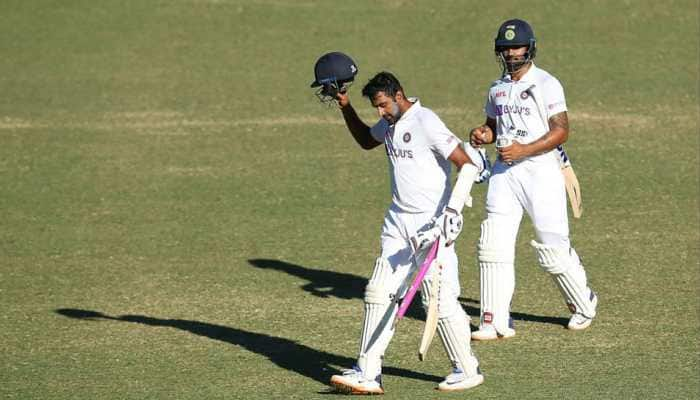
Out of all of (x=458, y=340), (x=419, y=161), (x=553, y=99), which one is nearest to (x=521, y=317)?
(x=553, y=99)

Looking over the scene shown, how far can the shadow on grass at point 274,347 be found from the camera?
9641 millimetres

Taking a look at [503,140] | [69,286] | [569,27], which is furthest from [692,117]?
[69,286]

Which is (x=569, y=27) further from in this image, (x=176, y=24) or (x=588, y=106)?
(x=176, y=24)

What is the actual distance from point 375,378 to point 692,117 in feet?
31.1

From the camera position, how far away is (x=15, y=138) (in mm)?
16719

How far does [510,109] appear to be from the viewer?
33.7ft

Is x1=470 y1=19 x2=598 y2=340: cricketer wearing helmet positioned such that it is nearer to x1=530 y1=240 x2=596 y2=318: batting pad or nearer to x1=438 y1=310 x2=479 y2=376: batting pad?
x1=530 y1=240 x2=596 y2=318: batting pad

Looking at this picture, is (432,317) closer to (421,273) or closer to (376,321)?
(421,273)

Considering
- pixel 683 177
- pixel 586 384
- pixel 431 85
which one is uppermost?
pixel 431 85

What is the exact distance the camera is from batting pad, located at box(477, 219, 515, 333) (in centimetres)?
1020

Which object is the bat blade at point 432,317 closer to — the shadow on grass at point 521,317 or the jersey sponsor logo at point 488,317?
the jersey sponsor logo at point 488,317

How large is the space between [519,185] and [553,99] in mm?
719

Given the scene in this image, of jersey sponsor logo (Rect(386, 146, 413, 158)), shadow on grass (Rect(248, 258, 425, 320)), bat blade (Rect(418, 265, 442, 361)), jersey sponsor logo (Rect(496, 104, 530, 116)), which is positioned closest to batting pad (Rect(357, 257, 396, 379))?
bat blade (Rect(418, 265, 442, 361))

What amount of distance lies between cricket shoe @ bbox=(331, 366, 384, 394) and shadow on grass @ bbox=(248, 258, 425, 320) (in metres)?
2.21
